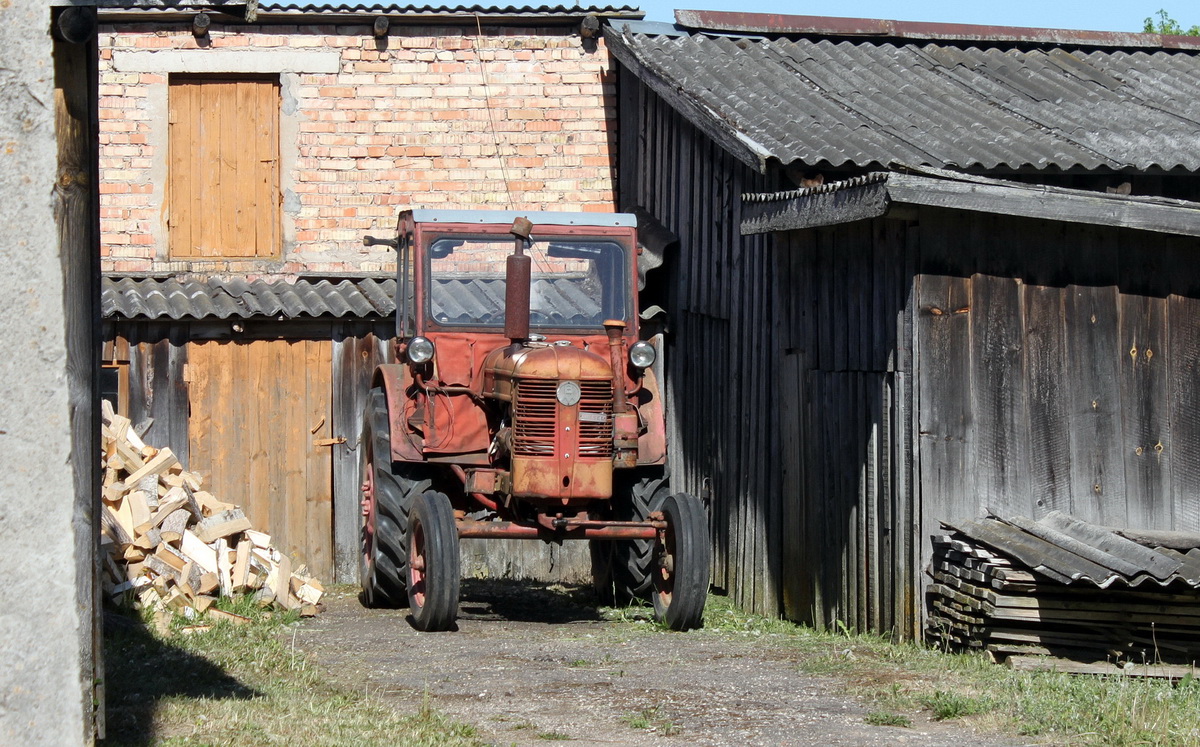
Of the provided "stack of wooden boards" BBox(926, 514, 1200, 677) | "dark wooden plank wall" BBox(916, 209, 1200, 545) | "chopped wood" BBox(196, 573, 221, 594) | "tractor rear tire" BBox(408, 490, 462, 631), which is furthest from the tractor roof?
"stack of wooden boards" BBox(926, 514, 1200, 677)

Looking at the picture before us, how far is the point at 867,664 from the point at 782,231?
9.06ft

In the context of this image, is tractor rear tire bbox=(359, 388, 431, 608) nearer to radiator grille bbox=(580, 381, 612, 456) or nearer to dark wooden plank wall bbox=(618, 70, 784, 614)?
radiator grille bbox=(580, 381, 612, 456)

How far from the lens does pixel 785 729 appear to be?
595cm

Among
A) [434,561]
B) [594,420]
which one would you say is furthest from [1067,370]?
[434,561]

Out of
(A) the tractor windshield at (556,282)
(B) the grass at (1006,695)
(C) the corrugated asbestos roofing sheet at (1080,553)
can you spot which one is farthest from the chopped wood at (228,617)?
(C) the corrugated asbestos roofing sheet at (1080,553)

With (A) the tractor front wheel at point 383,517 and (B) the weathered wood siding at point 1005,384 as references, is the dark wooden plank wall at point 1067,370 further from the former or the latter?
(A) the tractor front wheel at point 383,517

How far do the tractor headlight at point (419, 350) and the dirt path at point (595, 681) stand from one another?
1.53 metres

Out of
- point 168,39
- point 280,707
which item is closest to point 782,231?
point 280,707

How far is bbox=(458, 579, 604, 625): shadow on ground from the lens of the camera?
909cm

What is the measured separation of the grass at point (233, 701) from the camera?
217 inches

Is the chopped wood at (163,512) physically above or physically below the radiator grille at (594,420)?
below

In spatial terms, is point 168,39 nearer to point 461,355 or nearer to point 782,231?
point 461,355

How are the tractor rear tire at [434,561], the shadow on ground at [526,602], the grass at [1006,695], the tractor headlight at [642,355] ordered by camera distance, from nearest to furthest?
1. the grass at [1006,695]
2. the tractor rear tire at [434,561]
3. the tractor headlight at [642,355]
4. the shadow on ground at [526,602]

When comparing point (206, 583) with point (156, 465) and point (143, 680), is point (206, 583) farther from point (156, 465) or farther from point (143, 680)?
point (143, 680)
